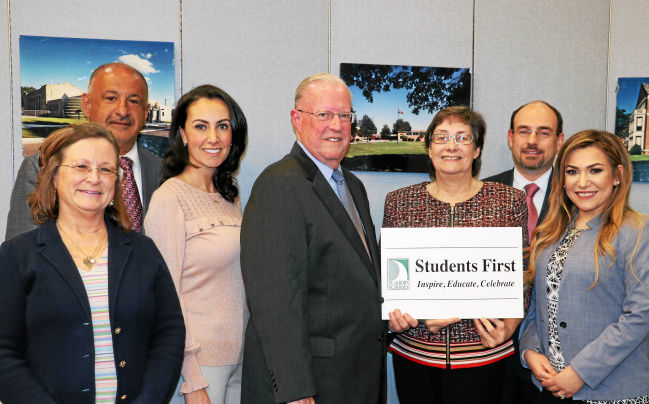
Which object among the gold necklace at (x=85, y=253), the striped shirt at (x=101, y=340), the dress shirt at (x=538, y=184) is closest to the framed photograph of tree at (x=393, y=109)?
the dress shirt at (x=538, y=184)

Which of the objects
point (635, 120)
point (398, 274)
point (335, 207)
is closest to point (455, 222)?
point (398, 274)

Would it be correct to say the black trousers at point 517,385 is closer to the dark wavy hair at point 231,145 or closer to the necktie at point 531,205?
the necktie at point 531,205

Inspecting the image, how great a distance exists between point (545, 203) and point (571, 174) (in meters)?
0.86

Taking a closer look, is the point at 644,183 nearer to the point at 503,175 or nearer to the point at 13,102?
the point at 503,175

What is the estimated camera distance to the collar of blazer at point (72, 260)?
6.11 feet

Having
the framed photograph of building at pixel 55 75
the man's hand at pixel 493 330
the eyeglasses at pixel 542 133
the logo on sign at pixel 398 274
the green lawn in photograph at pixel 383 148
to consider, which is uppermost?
the framed photograph of building at pixel 55 75

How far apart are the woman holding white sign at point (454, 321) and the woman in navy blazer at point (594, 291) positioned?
189mm

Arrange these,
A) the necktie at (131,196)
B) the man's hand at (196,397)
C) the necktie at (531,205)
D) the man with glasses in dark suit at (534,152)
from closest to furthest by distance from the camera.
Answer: the man's hand at (196,397)
the necktie at (131,196)
the necktie at (531,205)
the man with glasses in dark suit at (534,152)

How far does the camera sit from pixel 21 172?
2.56 metres

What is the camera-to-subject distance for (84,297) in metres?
1.86

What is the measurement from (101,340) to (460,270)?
1.54m

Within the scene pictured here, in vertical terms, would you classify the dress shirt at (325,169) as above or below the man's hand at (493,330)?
above

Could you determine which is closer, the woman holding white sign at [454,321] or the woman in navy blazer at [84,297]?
the woman in navy blazer at [84,297]

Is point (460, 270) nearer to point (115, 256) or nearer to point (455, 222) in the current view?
point (455, 222)
